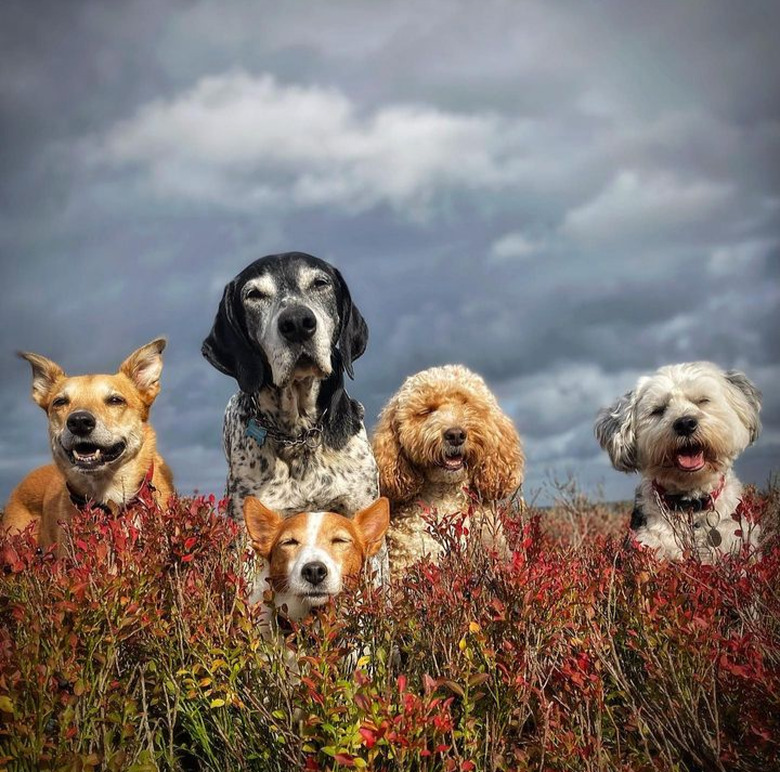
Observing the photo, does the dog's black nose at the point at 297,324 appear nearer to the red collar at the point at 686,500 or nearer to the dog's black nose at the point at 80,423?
the dog's black nose at the point at 80,423

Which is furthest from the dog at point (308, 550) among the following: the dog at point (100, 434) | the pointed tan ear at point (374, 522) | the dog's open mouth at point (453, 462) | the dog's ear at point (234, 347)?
the dog's open mouth at point (453, 462)

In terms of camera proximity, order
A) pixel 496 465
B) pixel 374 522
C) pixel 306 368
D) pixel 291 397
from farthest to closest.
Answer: pixel 496 465
pixel 291 397
pixel 306 368
pixel 374 522

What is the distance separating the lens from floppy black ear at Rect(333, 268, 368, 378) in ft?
21.6

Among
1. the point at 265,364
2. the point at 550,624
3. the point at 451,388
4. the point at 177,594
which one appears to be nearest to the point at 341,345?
the point at 265,364

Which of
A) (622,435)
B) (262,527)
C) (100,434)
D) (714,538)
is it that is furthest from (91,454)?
(714,538)

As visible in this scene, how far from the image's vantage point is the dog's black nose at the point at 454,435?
748 cm

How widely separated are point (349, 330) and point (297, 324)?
703 mm

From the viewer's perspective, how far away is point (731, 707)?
3.83 m

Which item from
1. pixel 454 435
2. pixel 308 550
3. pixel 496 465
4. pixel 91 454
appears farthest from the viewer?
pixel 496 465

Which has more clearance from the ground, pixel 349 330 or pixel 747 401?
pixel 349 330

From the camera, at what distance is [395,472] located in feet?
25.3

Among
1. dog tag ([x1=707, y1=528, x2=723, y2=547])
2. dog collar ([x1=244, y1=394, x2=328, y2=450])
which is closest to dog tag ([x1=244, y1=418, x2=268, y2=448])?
dog collar ([x1=244, y1=394, x2=328, y2=450])

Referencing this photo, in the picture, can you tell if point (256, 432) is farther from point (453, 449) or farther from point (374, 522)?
point (453, 449)

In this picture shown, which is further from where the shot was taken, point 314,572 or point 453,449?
point 453,449
